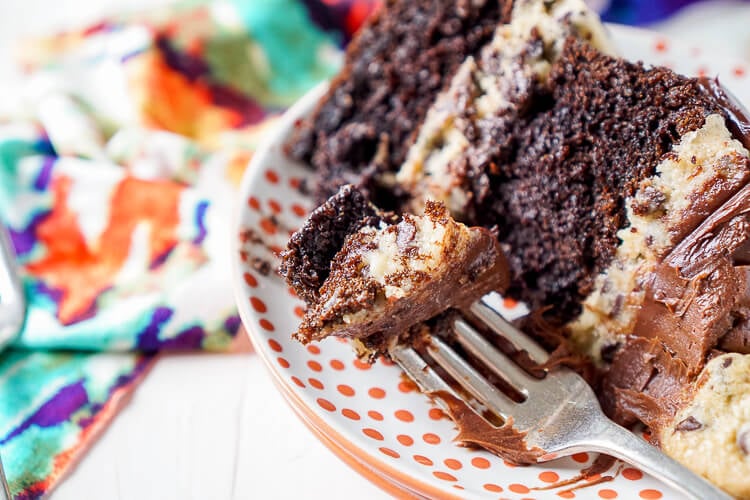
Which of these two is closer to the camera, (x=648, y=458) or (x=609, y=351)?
(x=648, y=458)

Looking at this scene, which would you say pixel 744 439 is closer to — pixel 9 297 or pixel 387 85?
pixel 387 85

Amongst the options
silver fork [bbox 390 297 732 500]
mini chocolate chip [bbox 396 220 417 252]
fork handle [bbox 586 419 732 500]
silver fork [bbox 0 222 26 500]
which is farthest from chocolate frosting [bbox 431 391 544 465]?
silver fork [bbox 0 222 26 500]

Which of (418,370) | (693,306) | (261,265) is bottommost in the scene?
(261,265)

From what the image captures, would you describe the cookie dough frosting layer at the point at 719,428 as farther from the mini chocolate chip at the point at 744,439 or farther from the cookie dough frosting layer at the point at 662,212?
the cookie dough frosting layer at the point at 662,212

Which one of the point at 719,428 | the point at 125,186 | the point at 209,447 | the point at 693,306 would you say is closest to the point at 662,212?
the point at 693,306

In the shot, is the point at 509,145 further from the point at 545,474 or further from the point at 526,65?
the point at 545,474

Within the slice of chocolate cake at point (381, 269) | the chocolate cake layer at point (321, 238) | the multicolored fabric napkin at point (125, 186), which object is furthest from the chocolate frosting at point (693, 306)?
the multicolored fabric napkin at point (125, 186)
